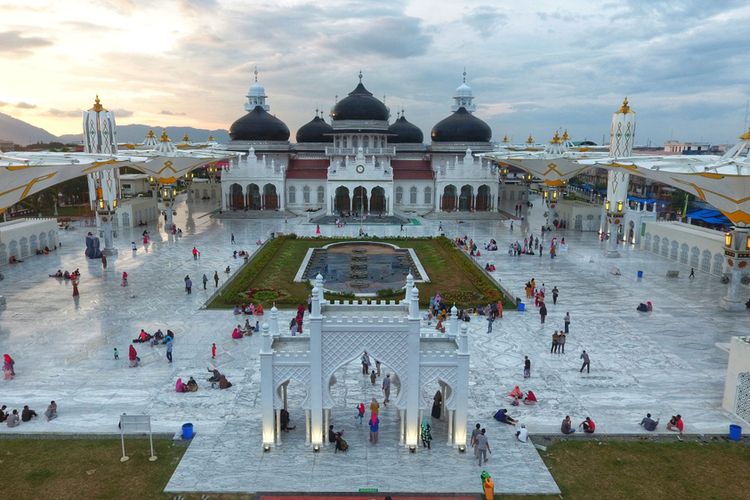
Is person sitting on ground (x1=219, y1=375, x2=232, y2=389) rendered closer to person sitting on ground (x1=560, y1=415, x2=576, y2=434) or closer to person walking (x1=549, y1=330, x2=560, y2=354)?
person sitting on ground (x1=560, y1=415, x2=576, y2=434)

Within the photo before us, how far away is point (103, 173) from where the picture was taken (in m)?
35.5

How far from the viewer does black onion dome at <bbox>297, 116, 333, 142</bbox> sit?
6812 centimetres

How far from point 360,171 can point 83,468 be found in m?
42.9

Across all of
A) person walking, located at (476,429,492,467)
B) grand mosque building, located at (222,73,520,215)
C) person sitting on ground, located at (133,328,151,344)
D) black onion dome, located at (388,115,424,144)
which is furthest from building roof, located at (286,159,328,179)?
person walking, located at (476,429,492,467)

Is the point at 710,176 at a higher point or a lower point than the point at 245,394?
higher

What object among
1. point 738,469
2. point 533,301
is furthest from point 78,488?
point 533,301

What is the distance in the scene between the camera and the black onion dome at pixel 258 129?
2542 inches

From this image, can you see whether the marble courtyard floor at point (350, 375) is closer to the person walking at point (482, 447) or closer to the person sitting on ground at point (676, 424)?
the person walking at point (482, 447)

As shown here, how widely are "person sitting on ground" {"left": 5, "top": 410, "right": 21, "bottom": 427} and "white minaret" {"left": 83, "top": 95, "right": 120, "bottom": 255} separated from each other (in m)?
22.3

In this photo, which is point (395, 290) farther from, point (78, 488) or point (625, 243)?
point (625, 243)

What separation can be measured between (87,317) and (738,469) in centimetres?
2360

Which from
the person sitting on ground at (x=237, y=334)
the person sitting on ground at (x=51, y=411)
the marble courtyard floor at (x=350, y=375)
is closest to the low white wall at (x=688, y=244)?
the marble courtyard floor at (x=350, y=375)

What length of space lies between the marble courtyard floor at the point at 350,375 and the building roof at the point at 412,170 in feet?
92.6

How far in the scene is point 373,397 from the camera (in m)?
15.9
